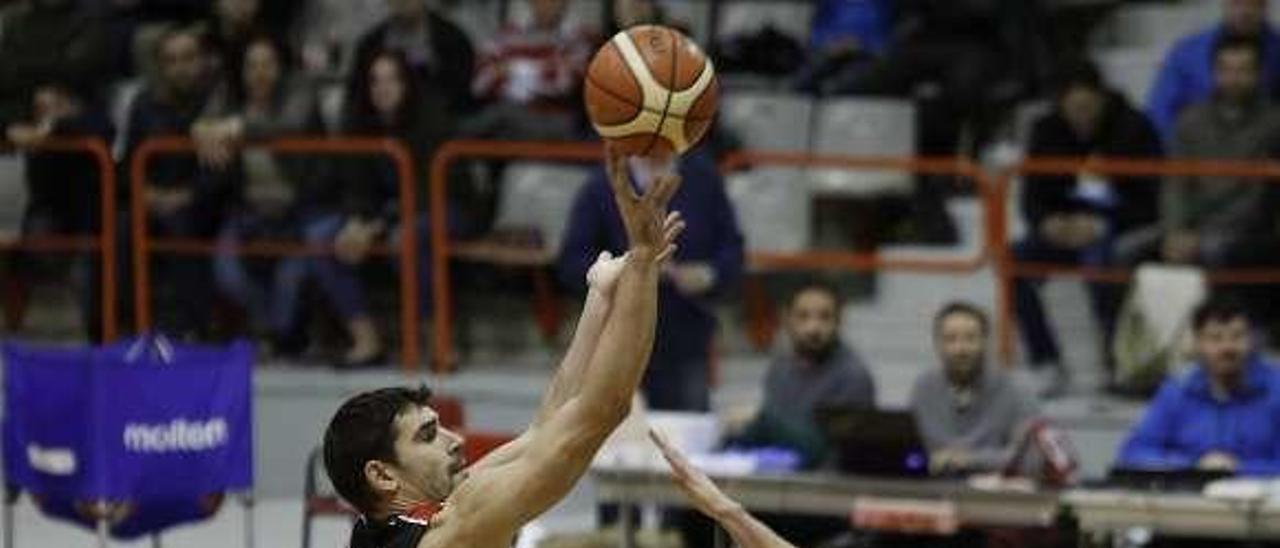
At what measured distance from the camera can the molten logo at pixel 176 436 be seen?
38.7 ft

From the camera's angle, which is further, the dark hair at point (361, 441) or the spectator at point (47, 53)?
the spectator at point (47, 53)

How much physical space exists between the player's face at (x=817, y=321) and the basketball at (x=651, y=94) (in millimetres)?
5474

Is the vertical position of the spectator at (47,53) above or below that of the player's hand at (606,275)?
below

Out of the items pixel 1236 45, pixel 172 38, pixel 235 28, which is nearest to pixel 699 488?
pixel 1236 45

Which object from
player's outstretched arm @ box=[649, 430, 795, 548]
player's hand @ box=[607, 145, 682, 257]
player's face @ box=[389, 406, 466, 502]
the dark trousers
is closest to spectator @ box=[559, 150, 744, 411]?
the dark trousers

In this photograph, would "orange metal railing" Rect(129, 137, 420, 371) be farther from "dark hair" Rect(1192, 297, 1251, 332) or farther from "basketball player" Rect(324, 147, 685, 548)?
"basketball player" Rect(324, 147, 685, 548)

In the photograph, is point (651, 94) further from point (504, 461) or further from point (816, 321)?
point (816, 321)

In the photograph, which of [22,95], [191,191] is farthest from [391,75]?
[22,95]

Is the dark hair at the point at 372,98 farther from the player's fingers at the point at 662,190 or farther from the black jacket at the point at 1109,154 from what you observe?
the player's fingers at the point at 662,190

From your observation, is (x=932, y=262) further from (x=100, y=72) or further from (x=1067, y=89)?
(x=100, y=72)

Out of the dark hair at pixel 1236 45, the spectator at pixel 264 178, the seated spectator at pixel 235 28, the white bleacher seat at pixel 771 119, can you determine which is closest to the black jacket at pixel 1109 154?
the dark hair at pixel 1236 45

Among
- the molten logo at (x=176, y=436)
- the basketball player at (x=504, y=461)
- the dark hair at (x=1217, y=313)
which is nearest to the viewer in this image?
the basketball player at (x=504, y=461)

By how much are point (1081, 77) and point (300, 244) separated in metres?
3.74

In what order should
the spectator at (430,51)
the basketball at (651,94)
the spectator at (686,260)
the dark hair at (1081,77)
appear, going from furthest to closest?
1. the spectator at (430,51)
2. the dark hair at (1081,77)
3. the spectator at (686,260)
4. the basketball at (651,94)
